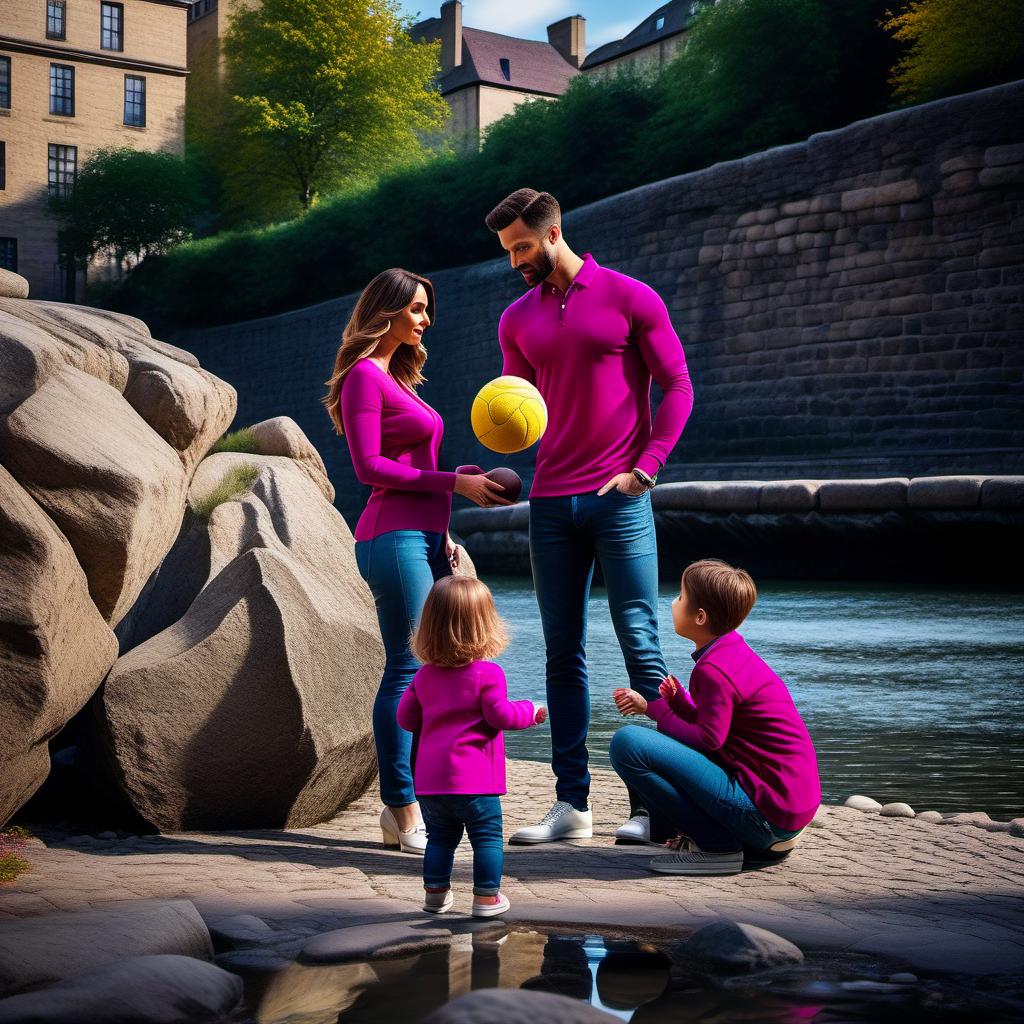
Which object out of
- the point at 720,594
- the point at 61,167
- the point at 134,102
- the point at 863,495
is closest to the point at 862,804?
the point at 720,594

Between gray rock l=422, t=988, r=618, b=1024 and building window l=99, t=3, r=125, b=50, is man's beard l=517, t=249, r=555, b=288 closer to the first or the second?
gray rock l=422, t=988, r=618, b=1024

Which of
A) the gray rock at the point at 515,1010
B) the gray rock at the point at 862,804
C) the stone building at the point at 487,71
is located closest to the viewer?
the gray rock at the point at 515,1010

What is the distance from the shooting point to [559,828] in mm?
4391

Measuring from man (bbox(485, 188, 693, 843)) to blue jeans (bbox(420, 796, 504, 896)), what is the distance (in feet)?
3.20

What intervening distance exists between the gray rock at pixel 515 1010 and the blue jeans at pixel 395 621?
1952 mm

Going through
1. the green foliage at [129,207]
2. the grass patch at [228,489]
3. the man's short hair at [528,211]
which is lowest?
the grass patch at [228,489]

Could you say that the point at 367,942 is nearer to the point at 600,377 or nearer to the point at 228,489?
the point at 600,377

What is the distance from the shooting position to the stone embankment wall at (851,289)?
18.5 metres

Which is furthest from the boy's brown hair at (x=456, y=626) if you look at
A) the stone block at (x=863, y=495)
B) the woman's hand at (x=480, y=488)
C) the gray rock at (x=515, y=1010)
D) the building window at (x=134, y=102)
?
the building window at (x=134, y=102)

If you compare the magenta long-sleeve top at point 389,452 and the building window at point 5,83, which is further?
the building window at point 5,83

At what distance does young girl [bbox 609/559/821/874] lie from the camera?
3830mm

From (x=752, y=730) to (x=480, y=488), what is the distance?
108 cm

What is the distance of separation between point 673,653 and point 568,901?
673 centimetres

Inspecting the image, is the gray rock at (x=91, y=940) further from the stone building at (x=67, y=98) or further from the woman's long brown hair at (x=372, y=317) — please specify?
the stone building at (x=67, y=98)
